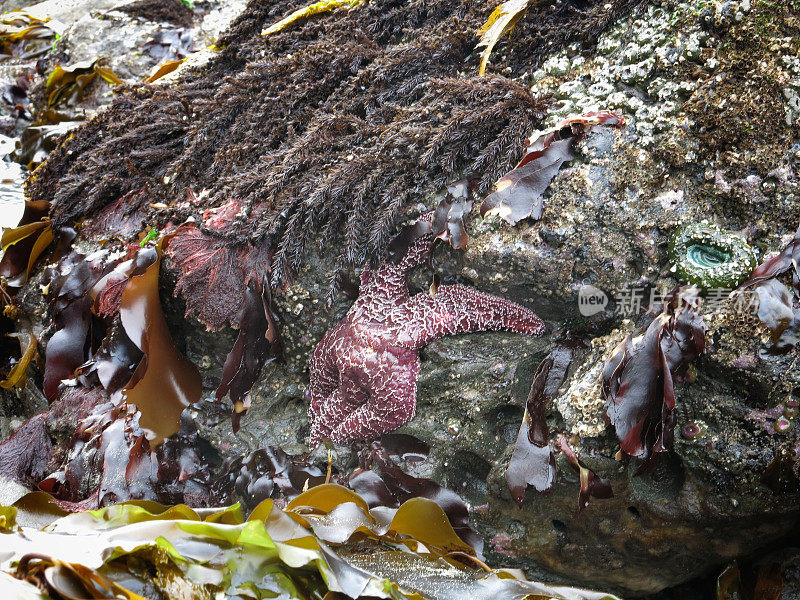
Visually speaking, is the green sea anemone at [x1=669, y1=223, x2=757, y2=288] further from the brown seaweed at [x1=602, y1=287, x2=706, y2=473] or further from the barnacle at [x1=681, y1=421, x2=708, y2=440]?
the barnacle at [x1=681, y1=421, x2=708, y2=440]

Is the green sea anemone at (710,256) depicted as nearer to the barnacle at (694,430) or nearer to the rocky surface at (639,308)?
the rocky surface at (639,308)

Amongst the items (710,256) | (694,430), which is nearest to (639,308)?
(710,256)

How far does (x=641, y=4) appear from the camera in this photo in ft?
7.13

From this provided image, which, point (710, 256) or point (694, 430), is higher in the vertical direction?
point (710, 256)

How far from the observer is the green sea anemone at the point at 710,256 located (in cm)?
180

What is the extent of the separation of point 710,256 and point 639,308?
0.27m

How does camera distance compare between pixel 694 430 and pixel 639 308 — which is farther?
pixel 639 308

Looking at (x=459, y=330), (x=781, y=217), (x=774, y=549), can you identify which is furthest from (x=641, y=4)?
(x=774, y=549)

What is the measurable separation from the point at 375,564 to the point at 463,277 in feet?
3.20

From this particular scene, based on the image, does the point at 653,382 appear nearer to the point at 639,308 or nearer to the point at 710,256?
the point at 639,308

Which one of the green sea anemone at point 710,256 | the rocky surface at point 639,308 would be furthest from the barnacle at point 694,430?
the green sea anemone at point 710,256

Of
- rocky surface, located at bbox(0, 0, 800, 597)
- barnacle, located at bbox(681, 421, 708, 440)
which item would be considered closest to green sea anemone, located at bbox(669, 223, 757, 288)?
rocky surface, located at bbox(0, 0, 800, 597)

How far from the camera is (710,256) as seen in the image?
73.5 inches

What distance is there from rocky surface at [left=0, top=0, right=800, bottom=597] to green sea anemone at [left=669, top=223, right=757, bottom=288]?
6 cm
